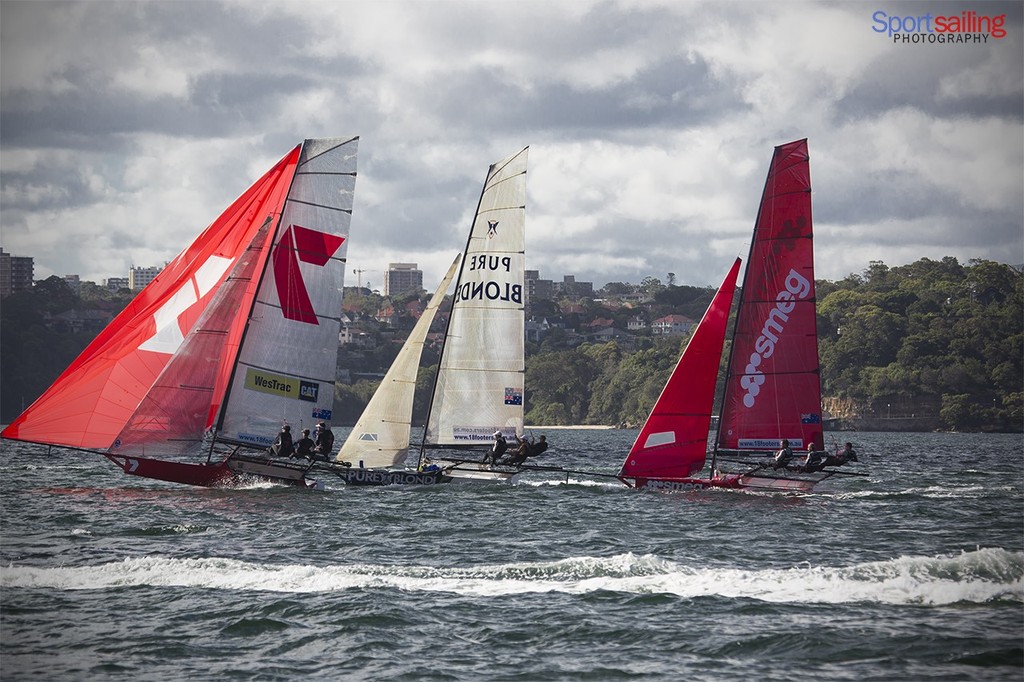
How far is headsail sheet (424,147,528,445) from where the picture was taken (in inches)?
1468

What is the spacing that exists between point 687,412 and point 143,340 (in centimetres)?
1533

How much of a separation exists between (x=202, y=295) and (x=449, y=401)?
7729 millimetres

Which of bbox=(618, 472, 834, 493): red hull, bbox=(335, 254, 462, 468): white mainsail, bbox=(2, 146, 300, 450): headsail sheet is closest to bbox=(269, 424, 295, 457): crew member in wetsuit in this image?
bbox=(335, 254, 462, 468): white mainsail

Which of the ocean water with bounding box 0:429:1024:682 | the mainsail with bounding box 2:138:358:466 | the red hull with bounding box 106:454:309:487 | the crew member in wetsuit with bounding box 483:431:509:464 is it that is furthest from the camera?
the crew member in wetsuit with bounding box 483:431:509:464

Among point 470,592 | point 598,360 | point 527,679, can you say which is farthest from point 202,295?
point 598,360

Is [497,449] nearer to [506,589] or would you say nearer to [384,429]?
[384,429]

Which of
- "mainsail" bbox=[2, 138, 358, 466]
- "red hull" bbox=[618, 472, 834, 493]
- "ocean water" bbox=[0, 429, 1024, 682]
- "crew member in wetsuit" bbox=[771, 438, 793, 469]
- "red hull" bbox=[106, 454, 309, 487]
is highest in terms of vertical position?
"mainsail" bbox=[2, 138, 358, 466]

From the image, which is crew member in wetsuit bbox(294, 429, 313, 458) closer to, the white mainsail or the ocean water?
the ocean water

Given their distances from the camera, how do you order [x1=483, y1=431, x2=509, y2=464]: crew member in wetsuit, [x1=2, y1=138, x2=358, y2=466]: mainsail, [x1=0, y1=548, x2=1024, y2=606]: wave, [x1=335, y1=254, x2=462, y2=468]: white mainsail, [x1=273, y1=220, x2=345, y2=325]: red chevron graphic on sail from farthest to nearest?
[x1=335, y1=254, x2=462, y2=468]: white mainsail
[x1=483, y1=431, x2=509, y2=464]: crew member in wetsuit
[x1=273, y1=220, x2=345, y2=325]: red chevron graphic on sail
[x1=2, y1=138, x2=358, y2=466]: mainsail
[x1=0, y1=548, x2=1024, y2=606]: wave

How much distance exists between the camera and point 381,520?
30875 mm

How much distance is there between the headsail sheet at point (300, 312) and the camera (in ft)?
116

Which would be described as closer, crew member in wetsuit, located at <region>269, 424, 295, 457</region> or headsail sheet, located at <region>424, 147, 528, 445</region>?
crew member in wetsuit, located at <region>269, 424, 295, 457</region>

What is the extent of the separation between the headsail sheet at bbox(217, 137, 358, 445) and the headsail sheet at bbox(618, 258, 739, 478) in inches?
348

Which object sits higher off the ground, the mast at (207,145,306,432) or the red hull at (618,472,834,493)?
the mast at (207,145,306,432)
